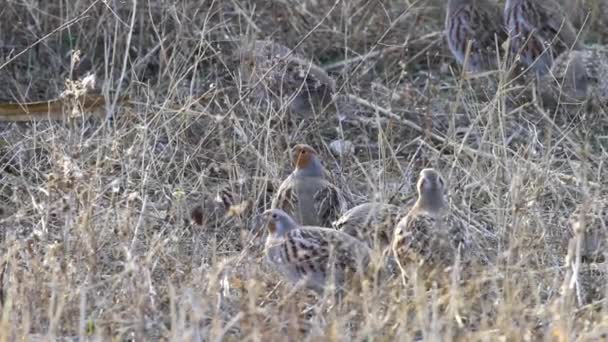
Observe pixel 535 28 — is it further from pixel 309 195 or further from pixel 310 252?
pixel 310 252

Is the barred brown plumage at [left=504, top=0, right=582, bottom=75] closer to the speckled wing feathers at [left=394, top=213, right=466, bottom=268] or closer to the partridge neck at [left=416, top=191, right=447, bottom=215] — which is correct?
the partridge neck at [left=416, top=191, right=447, bottom=215]

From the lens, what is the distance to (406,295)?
5789 millimetres

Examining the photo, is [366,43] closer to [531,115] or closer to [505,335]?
[531,115]

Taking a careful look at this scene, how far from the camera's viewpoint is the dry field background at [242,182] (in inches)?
225

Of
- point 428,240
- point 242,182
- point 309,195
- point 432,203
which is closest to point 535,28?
point 309,195

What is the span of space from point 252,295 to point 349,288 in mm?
1118

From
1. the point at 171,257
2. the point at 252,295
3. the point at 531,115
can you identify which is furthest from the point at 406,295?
the point at 531,115

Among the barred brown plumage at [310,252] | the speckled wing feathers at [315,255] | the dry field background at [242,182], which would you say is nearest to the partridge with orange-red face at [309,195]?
the dry field background at [242,182]

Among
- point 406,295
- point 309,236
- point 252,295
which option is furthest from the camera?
point 309,236

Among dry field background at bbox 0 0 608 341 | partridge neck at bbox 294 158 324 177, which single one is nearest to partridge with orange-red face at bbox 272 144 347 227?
partridge neck at bbox 294 158 324 177

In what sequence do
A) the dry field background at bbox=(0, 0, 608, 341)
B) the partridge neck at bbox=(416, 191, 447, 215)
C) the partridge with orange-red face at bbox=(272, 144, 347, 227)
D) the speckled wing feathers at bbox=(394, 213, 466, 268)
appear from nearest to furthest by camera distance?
the dry field background at bbox=(0, 0, 608, 341)
the speckled wing feathers at bbox=(394, 213, 466, 268)
the partridge neck at bbox=(416, 191, 447, 215)
the partridge with orange-red face at bbox=(272, 144, 347, 227)

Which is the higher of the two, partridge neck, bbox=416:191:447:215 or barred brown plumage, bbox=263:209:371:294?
partridge neck, bbox=416:191:447:215

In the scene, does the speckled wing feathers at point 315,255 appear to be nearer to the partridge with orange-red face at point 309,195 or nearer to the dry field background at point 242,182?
the dry field background at point 242,182

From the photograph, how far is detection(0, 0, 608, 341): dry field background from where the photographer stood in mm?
5711
